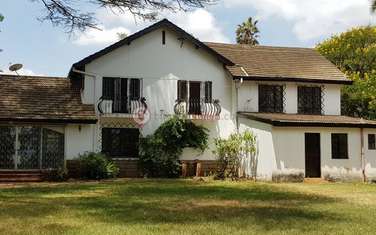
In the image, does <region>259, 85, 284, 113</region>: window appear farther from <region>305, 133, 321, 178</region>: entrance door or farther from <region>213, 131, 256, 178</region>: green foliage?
<region>305, 133, 321, 178</region>: entrance door

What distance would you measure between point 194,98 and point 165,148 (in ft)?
10.4

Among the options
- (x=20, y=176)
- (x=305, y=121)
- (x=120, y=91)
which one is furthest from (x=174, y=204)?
(x=120, y=91)

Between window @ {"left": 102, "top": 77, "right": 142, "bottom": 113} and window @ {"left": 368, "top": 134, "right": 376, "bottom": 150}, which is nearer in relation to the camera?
window @ {"left": 368, "top": 134, "right": 376, "bottom": 150}

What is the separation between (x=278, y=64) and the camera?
29203mm

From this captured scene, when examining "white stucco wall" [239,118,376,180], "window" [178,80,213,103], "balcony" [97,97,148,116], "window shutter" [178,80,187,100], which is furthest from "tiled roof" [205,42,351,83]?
"balcony" [97,97,148,116]

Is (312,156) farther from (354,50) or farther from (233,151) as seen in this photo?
(354,50)

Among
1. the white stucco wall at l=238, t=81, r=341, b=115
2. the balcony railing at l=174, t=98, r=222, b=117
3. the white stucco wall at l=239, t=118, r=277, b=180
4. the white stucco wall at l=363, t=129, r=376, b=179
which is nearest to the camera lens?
the white stucco wall at l=239, t=118, r=277, b=180

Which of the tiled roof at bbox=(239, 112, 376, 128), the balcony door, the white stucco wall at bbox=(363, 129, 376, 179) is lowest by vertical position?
the white stucco wall at bbox=(363, 129, 376, 179)

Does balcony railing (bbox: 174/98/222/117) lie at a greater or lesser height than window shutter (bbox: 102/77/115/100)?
lesser

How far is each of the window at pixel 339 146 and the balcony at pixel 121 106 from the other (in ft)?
29.6

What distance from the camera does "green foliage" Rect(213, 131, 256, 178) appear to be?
1006 inches

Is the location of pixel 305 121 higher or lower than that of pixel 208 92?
lower

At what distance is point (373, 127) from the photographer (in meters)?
25.0

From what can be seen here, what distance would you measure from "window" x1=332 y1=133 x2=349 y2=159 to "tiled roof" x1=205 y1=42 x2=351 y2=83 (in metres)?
3.82
